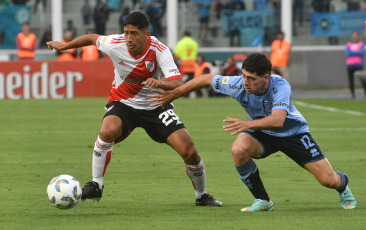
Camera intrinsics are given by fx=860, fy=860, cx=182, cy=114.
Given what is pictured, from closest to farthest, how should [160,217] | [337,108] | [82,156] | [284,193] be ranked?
1. [160,217]
2. [284,193]
3. [82,156]
4. [337,108]

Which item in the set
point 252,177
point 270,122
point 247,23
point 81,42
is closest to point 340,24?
point 247,23

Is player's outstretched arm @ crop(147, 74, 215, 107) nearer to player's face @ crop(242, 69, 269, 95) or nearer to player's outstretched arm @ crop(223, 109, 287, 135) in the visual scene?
player's face @ crop(242, 69, 269, 95)

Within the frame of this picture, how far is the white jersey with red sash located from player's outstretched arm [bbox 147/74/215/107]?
1.50 feet

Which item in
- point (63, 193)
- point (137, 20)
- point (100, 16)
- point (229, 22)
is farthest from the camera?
point (229, 22)

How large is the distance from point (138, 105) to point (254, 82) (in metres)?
1.51

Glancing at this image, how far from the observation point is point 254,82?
24.4ft

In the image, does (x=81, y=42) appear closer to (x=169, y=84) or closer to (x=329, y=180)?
(x=169, y=84)

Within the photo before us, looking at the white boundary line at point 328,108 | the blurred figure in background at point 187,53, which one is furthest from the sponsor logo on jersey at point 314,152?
the blurred figure in background at point 187,53

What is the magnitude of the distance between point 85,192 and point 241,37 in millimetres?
25969

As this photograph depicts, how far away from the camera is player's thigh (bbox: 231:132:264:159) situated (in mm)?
7727

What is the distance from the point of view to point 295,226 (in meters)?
6.95

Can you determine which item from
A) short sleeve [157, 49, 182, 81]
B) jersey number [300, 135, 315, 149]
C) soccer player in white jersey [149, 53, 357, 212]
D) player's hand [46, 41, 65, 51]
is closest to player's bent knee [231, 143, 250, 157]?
soccer player in white jersey [149, 53, 357, 212]

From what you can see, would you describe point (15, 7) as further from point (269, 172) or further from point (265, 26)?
point (269, 172)

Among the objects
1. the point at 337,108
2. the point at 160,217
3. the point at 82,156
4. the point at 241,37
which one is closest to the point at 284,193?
the point at 160,217
